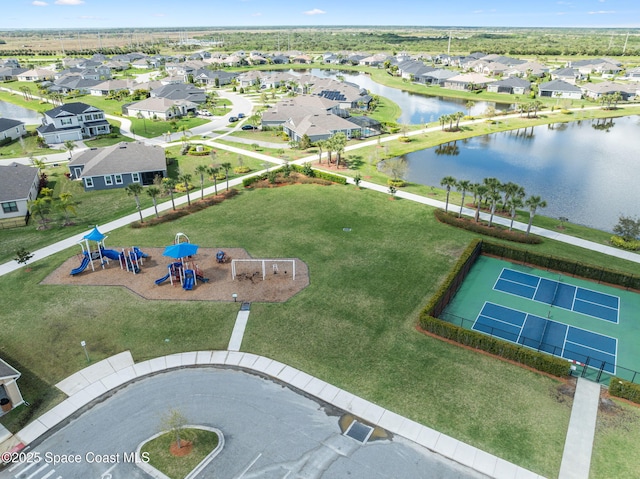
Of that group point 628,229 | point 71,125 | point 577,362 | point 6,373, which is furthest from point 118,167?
point 628,229

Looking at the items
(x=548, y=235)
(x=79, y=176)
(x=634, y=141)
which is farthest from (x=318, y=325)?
(x=634, y=141)

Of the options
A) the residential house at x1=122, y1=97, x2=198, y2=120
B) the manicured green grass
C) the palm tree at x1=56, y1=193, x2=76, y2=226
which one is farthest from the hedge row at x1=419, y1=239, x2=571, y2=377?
the residential house at x1=122, y1=97, x2=198, y2=120

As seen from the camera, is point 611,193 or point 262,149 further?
point 262,149

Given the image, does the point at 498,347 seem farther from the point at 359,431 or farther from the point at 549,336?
the point at 359,431

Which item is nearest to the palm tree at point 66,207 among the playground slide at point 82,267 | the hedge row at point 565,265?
the playground slide at point 82,267

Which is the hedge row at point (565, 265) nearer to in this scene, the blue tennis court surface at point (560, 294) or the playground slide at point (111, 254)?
the blue tennis court surface at point (560, 294)

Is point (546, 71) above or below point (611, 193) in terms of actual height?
above

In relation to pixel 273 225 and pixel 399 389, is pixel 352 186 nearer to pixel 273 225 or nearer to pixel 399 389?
pixel 273 225
